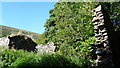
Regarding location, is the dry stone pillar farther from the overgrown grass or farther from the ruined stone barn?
the ruined stone barn

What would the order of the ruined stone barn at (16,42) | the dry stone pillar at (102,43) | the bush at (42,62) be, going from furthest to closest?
the ruined stone barn at (16,42), the dry stone pillar at (102,43), the bush at (42,62)

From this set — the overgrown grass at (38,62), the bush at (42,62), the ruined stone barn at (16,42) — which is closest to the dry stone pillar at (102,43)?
the overgrown grass at (38,62)

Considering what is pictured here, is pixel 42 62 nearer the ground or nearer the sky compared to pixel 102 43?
nearer the ground

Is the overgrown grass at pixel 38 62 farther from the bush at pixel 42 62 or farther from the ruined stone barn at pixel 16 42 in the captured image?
the ruined stone barn at pixel 16 42

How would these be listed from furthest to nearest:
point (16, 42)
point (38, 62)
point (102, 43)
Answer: point (16, 42) → point (102, 43) → point (38, 62)

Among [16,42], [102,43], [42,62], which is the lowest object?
[42,62]

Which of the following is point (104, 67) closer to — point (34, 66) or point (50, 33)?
point (34, 66)

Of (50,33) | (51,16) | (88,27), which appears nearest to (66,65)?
(88,27)

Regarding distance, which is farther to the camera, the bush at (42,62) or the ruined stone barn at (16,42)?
the ruined stone barn at (16,42)

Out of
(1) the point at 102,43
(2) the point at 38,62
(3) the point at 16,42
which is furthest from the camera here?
(3) the point at 16,42

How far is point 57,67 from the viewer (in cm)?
544

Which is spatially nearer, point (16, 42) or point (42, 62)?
point (42, 62)

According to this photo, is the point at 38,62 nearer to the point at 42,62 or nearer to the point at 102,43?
the point at 42,62

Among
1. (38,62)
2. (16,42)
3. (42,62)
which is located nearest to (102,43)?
(42,62)
